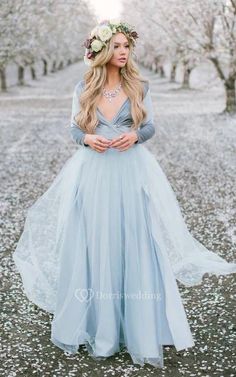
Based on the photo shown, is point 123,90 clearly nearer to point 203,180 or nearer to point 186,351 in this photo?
point 186,351

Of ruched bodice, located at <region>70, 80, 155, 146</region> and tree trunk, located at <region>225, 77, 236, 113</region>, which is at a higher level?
ruched bodice, located at <region>70, 80, 155, 146</region>

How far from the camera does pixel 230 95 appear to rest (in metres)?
25.1

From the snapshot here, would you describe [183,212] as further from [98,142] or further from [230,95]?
[230,95]

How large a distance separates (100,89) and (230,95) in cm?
2132

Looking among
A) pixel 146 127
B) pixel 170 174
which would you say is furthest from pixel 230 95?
pixel 146 127

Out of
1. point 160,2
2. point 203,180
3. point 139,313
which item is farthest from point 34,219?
point 160,2

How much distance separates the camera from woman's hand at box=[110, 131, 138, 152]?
444cm

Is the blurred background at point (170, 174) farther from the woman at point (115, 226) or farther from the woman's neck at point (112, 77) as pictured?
the woman's neck at point (112, 77)

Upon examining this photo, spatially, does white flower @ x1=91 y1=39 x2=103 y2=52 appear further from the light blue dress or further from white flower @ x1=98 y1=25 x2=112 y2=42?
the light blue dress

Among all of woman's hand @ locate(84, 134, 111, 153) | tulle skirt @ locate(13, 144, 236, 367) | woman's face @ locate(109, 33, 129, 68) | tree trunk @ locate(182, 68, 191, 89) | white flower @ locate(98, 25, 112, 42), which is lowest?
tree trunk @ locate(182, 68, 191, 89)

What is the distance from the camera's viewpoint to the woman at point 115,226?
14.9ft

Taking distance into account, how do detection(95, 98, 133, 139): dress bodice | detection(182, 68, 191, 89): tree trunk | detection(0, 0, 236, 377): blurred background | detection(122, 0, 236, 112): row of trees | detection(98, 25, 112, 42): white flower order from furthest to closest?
detection(182, 68, 191, 89): tree trunk, detection(122, 0, 236, 112): row of trees, detection(0, 0, 236, 377): blurred background, detection(95, 98, 133, 139): dress bodice, detection(98, 25, 112, 42): white flower

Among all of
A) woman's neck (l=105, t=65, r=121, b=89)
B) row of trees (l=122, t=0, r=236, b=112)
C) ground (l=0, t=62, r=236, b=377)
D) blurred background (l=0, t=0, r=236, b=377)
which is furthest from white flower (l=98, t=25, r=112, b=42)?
row of trees (l=122, t=0, r=236, b=112)

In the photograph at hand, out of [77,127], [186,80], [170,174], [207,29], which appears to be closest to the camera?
[77,127]
